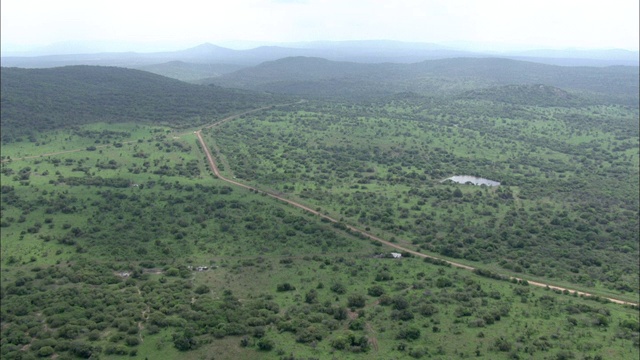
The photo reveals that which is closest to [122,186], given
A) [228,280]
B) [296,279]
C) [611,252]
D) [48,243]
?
[48,243]

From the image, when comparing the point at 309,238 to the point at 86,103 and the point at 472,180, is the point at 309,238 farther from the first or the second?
the point at 86,103

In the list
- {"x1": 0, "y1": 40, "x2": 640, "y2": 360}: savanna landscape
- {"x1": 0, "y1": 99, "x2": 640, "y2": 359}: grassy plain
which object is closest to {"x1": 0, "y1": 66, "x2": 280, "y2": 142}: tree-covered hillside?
{"x1": 0, "y1": 40, "x2": 640, "y2": 360}: savanna landscape

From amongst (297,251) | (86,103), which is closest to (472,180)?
(297,251)

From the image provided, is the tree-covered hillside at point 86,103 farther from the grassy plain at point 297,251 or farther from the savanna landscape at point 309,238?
the grassy plain at point 297,251

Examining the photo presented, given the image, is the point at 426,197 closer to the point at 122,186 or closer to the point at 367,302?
the point at 367,302

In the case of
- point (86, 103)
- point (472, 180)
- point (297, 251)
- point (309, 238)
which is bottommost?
point (297, 251)

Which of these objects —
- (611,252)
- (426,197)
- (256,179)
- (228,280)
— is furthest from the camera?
(256,179)

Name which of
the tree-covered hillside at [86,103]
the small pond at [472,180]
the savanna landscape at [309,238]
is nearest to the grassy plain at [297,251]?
the savanna landscape at [309,238]

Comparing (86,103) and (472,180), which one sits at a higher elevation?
(86,103)

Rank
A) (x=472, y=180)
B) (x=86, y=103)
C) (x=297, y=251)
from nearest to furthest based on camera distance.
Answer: (x=297, y=251) → (x=472, y=180) → (x=86, y=103)

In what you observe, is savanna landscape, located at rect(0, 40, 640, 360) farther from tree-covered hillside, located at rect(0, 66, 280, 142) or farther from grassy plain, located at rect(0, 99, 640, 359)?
tree-covered hillside, located at rect(0, 66, 280, 142)

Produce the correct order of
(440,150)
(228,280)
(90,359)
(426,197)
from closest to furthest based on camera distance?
(90,359) < (228,280) < (426,197) < (440,150)
